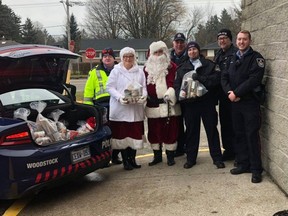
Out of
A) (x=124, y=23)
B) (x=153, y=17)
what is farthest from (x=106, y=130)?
(x=124, y=23)

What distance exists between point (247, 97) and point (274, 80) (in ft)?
1.33

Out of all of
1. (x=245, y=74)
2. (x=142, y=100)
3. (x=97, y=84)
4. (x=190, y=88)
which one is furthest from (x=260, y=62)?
(x=97, y=84)

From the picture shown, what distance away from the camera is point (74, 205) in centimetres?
454

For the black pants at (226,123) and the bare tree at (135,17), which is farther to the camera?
the bare tree at (135,17)

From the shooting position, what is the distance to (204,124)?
5.60m

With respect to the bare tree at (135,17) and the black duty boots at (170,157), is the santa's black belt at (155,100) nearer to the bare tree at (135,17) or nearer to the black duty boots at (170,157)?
the black duty boots at (170,157)

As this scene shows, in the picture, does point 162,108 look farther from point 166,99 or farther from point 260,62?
point 260,62

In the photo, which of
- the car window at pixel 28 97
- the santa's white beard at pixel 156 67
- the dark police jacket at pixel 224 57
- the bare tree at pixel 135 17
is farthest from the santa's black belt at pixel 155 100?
the bare tree at pixel 135 17

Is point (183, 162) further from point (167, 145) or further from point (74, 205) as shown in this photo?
point (74, 205)

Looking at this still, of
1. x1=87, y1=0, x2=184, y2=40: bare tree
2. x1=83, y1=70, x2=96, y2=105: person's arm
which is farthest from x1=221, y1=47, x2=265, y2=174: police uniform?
x1=87, y1=0, x2=184, y2=40: bare tree

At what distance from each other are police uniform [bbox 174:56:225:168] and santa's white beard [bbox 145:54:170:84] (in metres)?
0.22

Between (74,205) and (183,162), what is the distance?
6.87ft

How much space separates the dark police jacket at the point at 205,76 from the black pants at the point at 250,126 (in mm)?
464

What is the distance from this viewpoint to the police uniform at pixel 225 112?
5.53 metres
